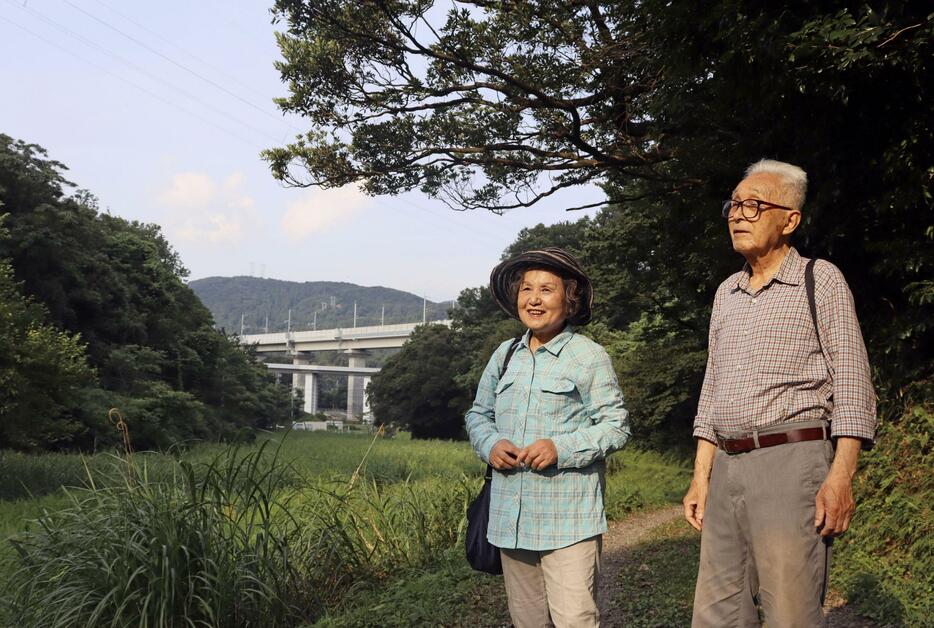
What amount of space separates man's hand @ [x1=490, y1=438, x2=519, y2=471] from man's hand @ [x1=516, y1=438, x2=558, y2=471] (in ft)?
0.15

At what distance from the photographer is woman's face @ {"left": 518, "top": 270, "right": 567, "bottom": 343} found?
3.37 m

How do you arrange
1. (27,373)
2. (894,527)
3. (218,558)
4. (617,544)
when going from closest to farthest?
(218,558) < (894,527) < (617,544) < (27,373)

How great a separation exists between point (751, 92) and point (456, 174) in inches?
280

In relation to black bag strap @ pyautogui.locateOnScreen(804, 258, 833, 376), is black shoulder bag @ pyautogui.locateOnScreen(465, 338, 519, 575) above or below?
below

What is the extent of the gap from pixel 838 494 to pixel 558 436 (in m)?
0.95

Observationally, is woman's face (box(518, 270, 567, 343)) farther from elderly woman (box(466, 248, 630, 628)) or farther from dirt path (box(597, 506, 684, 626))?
dirt path (box(597, 506, 684, 626))

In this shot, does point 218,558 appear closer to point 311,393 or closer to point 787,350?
point 787,350

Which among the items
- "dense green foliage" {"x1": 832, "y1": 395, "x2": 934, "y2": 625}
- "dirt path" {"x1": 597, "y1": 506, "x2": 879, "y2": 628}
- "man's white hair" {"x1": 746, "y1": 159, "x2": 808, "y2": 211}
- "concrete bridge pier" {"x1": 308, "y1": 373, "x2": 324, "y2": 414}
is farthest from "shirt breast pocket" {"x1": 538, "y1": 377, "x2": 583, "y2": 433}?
"concrete bridge pier" {"x1": 308, "y1": 373, "x2": 324, "y2": 414}

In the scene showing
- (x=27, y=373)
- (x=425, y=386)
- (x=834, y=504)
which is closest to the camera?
(x=834, y=504)

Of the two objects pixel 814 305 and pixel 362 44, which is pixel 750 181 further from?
pixel 362 44

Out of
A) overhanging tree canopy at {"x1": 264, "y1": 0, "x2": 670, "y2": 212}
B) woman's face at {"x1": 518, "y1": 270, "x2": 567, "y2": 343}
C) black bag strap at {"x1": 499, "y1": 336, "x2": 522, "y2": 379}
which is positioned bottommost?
black bag strap at {"x1": 499, "y1": 336, "x2": 522, "y2": 379}

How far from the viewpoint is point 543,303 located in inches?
133

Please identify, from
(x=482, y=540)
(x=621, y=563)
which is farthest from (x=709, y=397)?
(x=621, y=563)

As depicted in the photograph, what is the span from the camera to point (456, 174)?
1390cm
